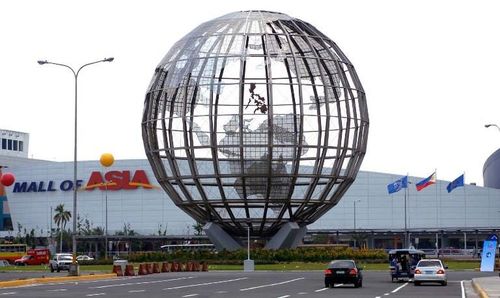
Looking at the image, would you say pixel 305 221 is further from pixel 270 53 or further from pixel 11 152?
pixel 11 152

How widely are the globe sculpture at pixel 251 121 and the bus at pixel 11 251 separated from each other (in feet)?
138

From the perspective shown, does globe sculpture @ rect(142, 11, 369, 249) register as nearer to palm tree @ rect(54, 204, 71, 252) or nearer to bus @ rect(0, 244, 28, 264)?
bus @ rect(0, 244, 28, 264)

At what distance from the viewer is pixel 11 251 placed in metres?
110

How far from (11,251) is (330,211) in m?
55.7

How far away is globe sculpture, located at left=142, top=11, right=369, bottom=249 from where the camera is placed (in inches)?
2403

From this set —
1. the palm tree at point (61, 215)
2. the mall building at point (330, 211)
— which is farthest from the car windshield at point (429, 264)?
the palm tree at point (61, 215)

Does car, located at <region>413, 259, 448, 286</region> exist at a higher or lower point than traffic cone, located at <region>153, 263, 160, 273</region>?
higher

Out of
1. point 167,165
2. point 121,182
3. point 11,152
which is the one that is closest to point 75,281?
point 167,165

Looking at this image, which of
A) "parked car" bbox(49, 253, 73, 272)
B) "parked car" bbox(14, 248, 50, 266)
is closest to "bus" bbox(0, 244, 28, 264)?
"parked car" bbox(14, 248, 50, 266)

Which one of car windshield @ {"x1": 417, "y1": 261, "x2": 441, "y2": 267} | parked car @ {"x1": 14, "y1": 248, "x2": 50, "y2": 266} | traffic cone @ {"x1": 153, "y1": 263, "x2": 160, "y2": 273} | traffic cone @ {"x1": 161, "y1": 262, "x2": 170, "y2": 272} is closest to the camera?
car windshield @ {"x1": 417, "y1": 261, "x2": 441, "y2": 267}

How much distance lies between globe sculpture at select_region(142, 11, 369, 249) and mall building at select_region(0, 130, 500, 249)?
3361 inches

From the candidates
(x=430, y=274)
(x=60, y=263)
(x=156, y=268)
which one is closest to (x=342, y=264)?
(x=430, y=274)

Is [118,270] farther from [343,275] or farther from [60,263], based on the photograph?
[343,275]

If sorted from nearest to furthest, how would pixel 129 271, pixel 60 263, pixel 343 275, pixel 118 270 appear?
pixel 343 275 < pixel 118 270 < pixel 129 271 < pixel 60 263
